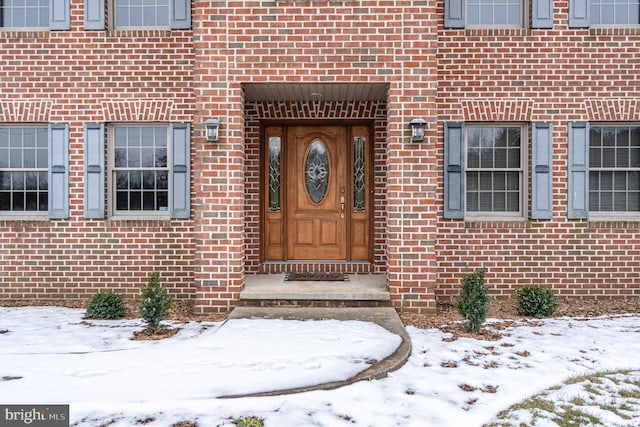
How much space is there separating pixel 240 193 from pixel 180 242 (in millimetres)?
1589

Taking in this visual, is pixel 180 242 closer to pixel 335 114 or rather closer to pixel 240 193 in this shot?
pixel 240 193

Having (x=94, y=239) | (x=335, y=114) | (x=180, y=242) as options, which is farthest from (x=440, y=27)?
(x=94, y=239)

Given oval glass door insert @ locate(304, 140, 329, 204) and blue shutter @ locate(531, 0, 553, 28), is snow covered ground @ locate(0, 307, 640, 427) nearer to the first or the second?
oval glass door insert @ locate(304, 140, 329, 204)

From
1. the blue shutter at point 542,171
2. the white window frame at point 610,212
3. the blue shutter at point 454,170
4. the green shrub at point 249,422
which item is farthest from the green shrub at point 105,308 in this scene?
the white window frame at point 610,212

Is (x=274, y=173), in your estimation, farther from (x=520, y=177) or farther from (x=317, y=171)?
(x=520, y=177)

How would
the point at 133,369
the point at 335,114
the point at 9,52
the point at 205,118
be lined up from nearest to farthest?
the point at 133,369, the point at 205,118, the point at 9,52, the point at 335,114

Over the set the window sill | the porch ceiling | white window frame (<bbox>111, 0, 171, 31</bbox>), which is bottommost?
the porch ceiling

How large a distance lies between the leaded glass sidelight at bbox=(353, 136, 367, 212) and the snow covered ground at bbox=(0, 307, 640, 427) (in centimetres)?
299

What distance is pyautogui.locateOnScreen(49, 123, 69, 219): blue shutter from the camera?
7.24 meters

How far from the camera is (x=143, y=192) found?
24.7ft

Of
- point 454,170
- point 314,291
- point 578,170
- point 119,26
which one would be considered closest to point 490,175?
point 454,170

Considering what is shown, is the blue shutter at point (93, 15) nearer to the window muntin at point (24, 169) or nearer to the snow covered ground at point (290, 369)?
the window muntin at point (24, 169)

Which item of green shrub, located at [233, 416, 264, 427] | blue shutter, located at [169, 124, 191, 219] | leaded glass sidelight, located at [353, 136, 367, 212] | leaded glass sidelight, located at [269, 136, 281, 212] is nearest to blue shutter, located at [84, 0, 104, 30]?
blue shutter, located at [169, 124, 191, 219]

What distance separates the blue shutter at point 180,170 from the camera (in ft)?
23.8
